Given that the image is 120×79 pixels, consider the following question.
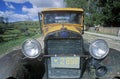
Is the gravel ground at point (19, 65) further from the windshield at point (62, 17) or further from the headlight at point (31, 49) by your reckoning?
the windshield at point (62, 17)

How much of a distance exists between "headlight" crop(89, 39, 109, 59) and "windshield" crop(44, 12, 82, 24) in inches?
87.5

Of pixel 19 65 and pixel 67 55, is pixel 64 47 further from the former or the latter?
pixel 19 65

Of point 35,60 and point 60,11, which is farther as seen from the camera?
point 60,11

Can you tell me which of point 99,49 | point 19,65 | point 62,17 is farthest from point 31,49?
point 62,17

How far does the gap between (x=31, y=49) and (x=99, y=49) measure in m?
1.48

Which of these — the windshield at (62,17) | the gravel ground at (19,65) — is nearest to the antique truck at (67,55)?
the gravel ground at (19,65)

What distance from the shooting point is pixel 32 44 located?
4.88 m

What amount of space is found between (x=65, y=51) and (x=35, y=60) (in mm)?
798

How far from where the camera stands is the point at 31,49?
4938 millimetres

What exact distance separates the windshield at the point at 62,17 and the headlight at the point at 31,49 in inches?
86.3

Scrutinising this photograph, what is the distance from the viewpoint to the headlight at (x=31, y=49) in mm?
4886

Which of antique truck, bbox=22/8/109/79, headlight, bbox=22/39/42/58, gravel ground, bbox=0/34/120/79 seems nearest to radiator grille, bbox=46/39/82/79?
antique truck, bbox=22/8/109/79

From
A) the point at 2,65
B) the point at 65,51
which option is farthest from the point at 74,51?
the point at 2,65

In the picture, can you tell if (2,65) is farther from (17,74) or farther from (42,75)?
(42,75)
